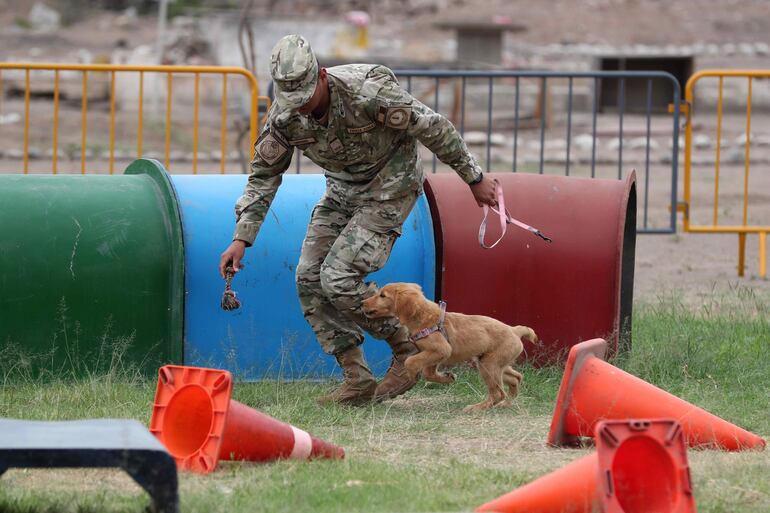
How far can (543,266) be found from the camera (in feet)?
21.0

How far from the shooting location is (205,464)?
4.39 metres

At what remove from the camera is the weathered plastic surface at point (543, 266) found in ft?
20.8

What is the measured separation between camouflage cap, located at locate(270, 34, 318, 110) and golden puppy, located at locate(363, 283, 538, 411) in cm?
98

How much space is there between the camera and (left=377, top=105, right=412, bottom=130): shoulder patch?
5.27 meters

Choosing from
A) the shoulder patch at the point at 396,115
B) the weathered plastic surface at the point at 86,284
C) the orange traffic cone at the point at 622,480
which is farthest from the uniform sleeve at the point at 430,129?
the orange traffic cone at the point at 622,480

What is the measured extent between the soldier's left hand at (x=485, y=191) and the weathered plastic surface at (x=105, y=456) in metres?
2.27

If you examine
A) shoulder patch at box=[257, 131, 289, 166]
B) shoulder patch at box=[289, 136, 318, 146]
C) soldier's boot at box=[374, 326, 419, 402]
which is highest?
shoulder patch at box=[289, 136, 318, 146]

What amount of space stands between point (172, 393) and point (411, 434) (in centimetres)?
114

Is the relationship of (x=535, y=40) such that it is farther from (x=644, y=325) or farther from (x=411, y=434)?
(x=411, y=434)

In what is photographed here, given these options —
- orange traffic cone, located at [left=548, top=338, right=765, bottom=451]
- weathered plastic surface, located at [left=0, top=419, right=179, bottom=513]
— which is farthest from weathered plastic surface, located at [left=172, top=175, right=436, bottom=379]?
weathered plastic surface, located at [left=0, top=419, right=179, bottom=513]

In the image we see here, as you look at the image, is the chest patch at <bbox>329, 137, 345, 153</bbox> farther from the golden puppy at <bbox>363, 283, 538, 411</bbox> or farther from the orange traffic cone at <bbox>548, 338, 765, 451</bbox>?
the orange traffic cone at <bbox>548, 338, 765, 451</bbox>

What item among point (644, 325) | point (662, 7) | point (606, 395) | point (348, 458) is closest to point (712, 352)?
point (644, 325)

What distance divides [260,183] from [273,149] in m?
0.17

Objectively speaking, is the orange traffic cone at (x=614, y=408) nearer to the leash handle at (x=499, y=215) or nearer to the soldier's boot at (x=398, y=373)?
the leash handle at (x=499, y=215)
